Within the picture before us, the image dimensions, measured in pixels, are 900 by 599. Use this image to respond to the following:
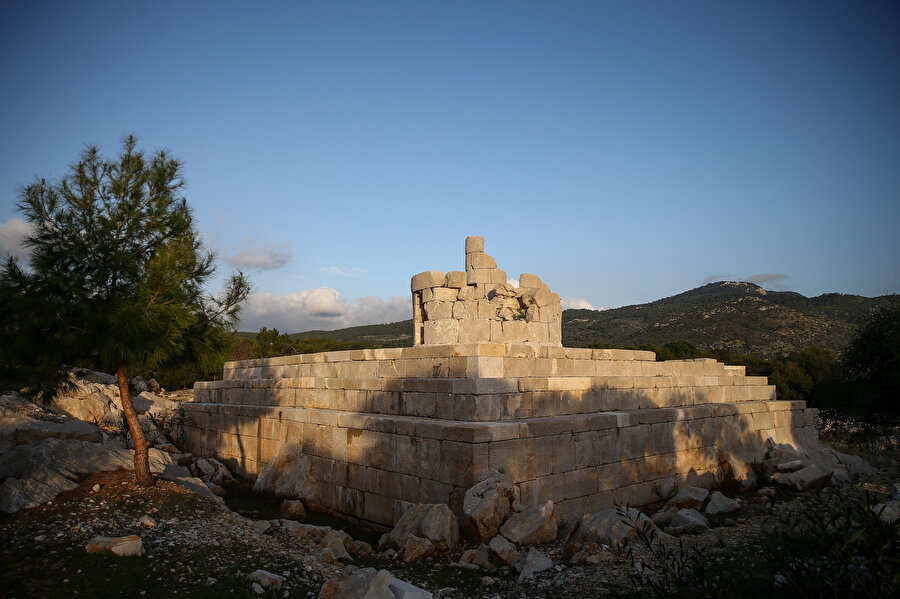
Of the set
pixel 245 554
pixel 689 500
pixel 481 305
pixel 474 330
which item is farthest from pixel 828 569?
pixel 481 305

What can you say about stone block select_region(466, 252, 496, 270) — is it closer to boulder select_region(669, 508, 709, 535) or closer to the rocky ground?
the rocky ground

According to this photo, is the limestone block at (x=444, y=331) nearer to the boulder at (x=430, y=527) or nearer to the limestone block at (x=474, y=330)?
the limestone block at (x=474, y=330)

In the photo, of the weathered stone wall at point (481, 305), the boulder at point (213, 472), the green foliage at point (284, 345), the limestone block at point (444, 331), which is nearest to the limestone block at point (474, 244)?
the weathered stone wall at point (481, 305)

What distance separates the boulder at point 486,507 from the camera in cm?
632

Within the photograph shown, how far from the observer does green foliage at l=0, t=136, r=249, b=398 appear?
7031 millimetres

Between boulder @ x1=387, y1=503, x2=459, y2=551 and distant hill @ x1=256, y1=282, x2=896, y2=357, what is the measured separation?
33218 mm

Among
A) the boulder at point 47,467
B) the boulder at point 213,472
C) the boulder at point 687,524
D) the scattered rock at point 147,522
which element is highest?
the boulder at point 47,467

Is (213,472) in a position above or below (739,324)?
below

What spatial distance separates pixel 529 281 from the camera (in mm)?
16188

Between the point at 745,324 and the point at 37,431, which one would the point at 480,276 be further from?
the point at 745,324

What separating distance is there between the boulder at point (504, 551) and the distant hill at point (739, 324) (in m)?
33.6

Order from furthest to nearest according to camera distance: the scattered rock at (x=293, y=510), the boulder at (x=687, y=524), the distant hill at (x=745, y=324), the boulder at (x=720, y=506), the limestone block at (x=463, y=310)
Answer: the distant hill at (x=745, y=324), the limestone block at (x=463, y=310), the scattered rock at (x=293, y=510), the boulder at (x=720, y=506), the boulder at (x=687, y=524)

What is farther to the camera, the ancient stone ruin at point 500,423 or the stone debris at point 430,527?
the ancient stone ruin at point 500,423

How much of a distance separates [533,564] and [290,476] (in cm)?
530
